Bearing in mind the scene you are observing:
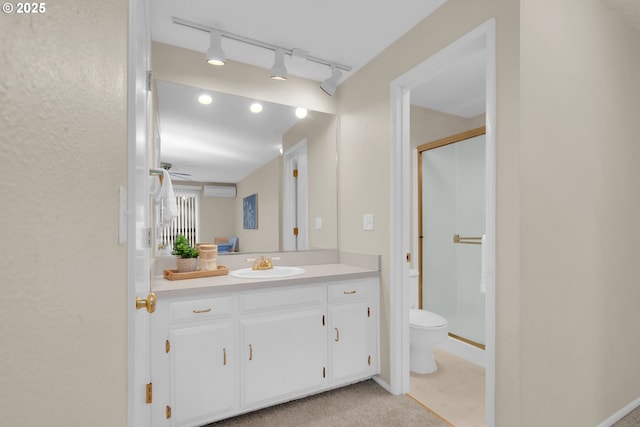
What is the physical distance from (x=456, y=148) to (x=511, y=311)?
1905 millimetres

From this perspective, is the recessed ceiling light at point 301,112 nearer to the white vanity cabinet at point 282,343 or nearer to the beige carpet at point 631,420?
the white vanity cabinet at point 282,343

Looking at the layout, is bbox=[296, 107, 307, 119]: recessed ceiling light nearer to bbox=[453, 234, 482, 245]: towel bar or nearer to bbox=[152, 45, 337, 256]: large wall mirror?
bbox=[152, 45, 337, 256]: large wall mirror

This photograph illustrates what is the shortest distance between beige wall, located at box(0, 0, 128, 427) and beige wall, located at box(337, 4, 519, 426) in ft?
5.00

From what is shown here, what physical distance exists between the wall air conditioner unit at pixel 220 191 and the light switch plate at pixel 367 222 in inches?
40.2

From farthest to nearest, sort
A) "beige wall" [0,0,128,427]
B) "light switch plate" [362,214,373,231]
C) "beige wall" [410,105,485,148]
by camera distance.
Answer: "beige wall" [410,105,485,148] < "light switch plate" [362,214,373,231] < "beige wall" [0,0,128,427]

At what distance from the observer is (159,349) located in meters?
1.59

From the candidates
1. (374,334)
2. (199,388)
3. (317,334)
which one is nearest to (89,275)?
(199,388)

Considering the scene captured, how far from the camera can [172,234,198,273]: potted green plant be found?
201 cm

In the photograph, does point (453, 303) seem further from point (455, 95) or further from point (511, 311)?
point (455, 95)

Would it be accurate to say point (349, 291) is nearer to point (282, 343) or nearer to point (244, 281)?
point (282, 343)

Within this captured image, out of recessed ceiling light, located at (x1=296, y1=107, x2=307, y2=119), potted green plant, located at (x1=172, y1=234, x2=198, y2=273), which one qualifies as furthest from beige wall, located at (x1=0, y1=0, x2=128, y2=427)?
recessed ceiling light, located at (x1=296, y1=107, x2=307, y2=119)

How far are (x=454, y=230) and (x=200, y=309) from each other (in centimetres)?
234

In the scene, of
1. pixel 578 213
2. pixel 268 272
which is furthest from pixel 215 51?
pixel 578 213

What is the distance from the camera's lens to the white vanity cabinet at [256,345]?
1.63m
